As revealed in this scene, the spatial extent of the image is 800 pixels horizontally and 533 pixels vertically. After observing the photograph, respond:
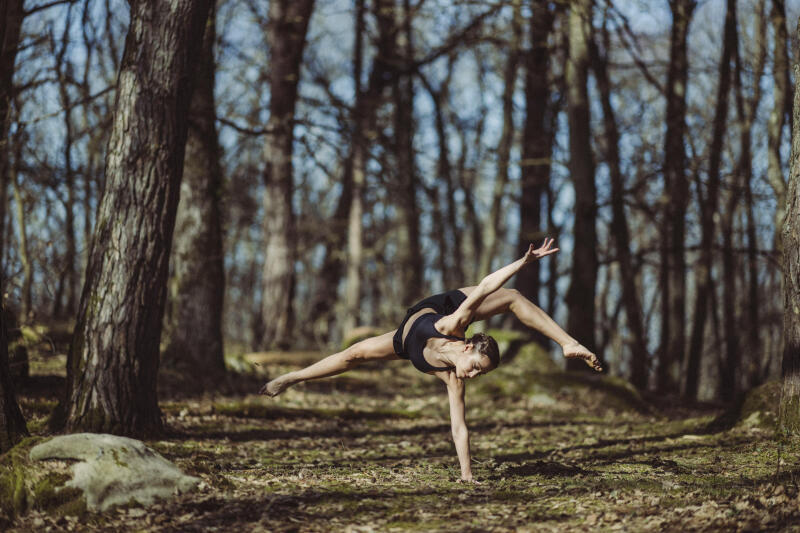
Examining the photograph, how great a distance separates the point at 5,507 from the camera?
5.49 metres

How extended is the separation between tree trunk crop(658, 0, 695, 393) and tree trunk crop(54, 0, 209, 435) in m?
10.1

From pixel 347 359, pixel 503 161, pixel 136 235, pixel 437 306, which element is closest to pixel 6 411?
pixel 136 235

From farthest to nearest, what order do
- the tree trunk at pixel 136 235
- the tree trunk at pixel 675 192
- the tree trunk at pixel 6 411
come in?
the tree trunk at pixel 675 192 < the tree trunk at pixel 136 235 < the tree trunk at pixel 6 411

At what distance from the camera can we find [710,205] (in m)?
17.0

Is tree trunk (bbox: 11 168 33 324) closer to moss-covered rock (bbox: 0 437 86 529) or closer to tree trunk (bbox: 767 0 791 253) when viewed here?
moss-covered rock (bbox: 0 437 86 529)

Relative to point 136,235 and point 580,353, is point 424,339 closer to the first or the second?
point 580,353

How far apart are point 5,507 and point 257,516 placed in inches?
71.6

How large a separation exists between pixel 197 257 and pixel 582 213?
730 cm

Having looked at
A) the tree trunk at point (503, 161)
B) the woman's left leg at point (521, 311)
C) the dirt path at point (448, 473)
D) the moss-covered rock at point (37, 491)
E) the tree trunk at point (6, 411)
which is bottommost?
the dirt path at point (448, 473)

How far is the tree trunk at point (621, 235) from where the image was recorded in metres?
16.1

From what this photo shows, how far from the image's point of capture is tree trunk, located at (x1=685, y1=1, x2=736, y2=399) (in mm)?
16109

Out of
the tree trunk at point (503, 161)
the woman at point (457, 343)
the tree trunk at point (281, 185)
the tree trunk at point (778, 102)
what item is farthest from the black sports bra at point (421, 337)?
the tree trunk at point (503, 161)

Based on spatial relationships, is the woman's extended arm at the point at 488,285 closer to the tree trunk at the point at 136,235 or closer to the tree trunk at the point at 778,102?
the tree trunk at the point at 136,235

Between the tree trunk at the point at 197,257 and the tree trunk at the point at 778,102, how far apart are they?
33.0 ft
